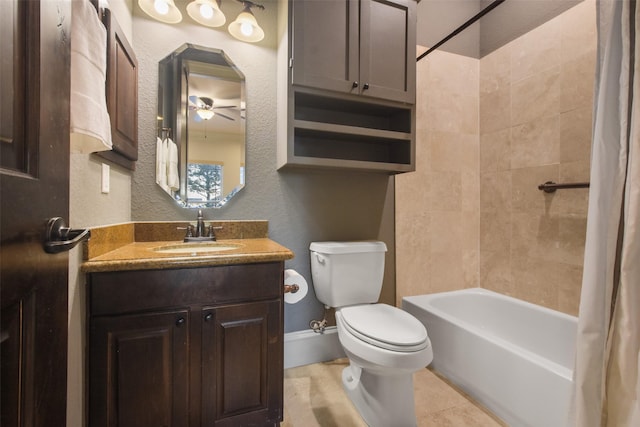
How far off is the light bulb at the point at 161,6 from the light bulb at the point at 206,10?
18cm

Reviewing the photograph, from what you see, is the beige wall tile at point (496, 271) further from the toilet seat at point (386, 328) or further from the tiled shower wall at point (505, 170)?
the toilet seat at point (386, 328)

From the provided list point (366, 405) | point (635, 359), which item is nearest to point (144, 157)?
point (366, 405)

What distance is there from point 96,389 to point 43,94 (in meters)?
0.97

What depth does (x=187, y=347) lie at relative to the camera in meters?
1.04

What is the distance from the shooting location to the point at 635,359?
0.65 meters

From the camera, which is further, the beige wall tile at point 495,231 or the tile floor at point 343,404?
the beige wall tile at point 495,231

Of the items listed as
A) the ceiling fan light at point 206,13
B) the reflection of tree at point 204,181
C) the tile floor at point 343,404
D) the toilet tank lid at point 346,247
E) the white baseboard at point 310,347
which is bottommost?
the tile floor at point 343,404

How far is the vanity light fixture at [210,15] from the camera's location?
147 centimetres

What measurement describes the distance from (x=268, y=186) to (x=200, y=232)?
491 millimetres

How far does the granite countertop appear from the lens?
38.2 inches

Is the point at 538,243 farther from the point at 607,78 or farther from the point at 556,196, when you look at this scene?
the point at 607,78

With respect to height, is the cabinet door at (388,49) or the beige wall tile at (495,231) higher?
the cabinet door at (388,49)

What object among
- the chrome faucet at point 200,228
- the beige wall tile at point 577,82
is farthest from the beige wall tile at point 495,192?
the chrome faucet at point 200,228

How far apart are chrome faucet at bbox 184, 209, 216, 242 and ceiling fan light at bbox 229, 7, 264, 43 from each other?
112 centimetres
